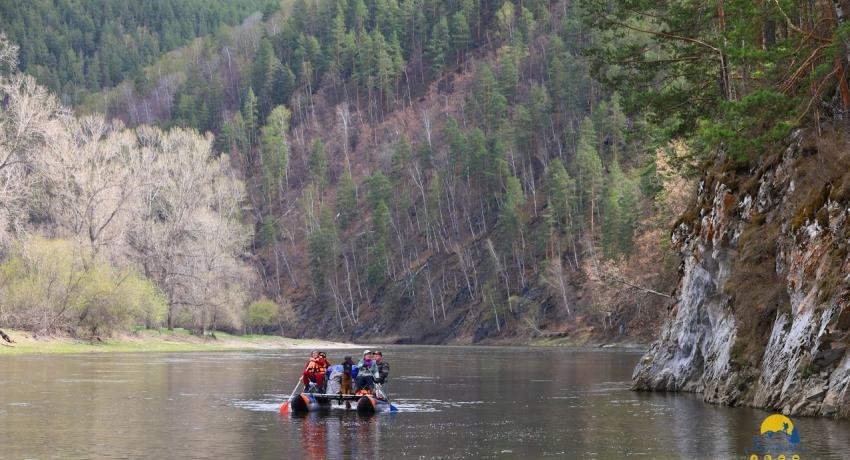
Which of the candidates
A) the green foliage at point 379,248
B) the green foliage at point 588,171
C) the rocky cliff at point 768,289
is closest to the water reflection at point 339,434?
the rocky cliff at point 768,289

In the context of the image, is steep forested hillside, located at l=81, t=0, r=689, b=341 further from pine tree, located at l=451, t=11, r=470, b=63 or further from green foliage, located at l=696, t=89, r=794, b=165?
green foliage, located at l=696, t=89, r=794, b=165

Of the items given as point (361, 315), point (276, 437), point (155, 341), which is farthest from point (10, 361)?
point (361, 315)

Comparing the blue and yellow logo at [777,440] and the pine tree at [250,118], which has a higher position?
the pine tree at [250,118]

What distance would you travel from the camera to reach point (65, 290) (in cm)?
8094

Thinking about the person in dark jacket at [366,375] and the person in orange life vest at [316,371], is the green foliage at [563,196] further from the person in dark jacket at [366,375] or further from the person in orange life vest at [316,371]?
the person in dark jacket at [366,375]

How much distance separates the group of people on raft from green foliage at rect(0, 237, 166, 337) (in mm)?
46564

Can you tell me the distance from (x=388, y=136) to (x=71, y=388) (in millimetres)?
133501

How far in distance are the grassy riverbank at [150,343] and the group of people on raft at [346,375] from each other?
134ft

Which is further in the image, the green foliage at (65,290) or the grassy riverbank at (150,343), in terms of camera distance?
the green foliage at (65,290)

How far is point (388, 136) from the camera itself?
175250 mm

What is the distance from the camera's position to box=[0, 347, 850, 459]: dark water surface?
25797mm

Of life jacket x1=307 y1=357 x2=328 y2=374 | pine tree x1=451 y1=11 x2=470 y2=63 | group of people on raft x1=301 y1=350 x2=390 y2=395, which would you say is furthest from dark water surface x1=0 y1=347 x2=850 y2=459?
pine tree x1=451 y1=11 x2=470 y2=63

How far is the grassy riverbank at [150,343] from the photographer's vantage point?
250 feet

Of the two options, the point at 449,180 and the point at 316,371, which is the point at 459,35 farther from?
the point at 316,371
